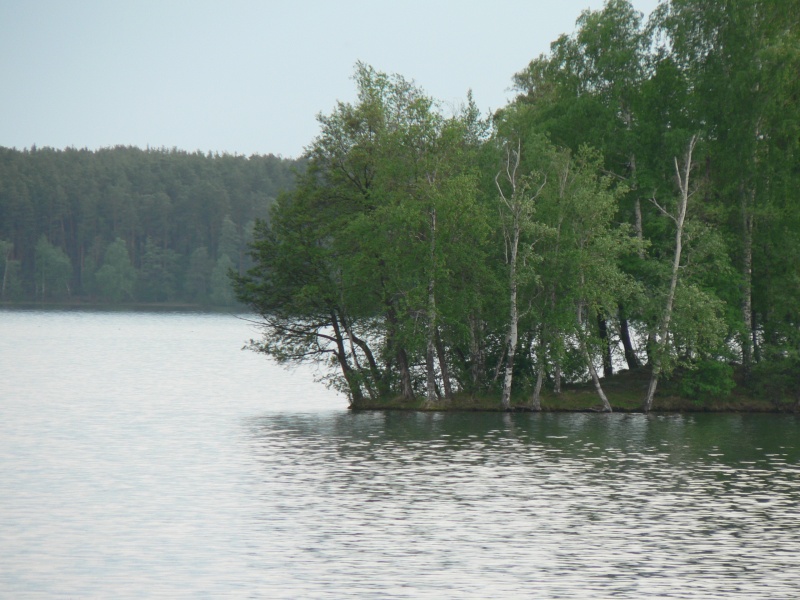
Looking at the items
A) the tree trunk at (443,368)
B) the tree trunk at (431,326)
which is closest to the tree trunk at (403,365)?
the tree trunk at (431,326)

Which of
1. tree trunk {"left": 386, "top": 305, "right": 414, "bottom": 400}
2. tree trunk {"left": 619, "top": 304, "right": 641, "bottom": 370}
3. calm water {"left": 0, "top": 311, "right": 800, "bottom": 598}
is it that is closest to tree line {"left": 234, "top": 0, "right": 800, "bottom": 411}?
tree trunk {"left": 386, "top": 305, "right": 414, "bottom": 400}

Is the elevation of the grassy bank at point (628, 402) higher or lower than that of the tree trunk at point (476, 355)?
Result: lower

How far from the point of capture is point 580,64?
6644 centimetres

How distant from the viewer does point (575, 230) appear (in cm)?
5862

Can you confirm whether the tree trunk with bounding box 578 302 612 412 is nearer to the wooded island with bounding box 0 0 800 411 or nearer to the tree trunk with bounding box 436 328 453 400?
the wooded island with bounding box 0 0 800 411

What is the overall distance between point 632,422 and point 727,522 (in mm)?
24748

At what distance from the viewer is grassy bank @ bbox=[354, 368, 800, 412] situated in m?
60.4

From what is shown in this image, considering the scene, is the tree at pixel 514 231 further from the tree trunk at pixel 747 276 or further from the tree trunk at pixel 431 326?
the tree trunk at pixel 747 276

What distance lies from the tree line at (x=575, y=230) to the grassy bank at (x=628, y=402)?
0.60 meters

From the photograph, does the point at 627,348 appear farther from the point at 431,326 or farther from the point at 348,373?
the point at 348,373

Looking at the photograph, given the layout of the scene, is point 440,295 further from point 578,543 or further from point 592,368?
point 578,543

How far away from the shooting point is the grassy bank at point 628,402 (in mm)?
60438

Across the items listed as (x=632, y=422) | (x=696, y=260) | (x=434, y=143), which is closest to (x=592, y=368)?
(x=632, y=422)

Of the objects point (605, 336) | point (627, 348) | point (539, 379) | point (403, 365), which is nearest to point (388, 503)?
point (539, 379)
